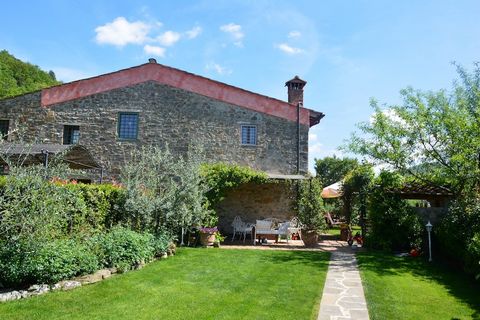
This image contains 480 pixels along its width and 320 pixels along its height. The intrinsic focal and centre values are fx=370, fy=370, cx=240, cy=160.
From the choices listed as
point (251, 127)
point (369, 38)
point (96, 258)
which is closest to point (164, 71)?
point (251, 127)

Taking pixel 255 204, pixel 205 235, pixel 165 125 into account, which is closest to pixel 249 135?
pixel 255 204

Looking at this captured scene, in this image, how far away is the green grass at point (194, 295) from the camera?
5.51m

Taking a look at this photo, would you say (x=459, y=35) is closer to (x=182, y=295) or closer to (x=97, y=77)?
(x=182, y=295)

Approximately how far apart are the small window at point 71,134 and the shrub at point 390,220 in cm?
1254

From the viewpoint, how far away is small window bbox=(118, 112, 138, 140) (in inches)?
645

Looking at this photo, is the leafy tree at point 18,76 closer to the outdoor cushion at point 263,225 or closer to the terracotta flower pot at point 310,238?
the outdoor cushion at point 263,225

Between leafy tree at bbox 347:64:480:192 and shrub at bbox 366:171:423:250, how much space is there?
77cm

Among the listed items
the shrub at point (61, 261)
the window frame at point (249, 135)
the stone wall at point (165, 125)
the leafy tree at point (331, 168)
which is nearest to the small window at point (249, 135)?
the window frame at point (249, 135)

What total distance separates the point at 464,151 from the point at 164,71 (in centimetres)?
1202

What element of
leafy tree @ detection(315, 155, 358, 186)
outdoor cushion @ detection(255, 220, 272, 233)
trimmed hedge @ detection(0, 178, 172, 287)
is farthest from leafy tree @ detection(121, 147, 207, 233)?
leafy tree @ detection(315, 155, 358, 186)

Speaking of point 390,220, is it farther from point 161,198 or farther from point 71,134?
point 71,134

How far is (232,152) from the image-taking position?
1620 centimetres

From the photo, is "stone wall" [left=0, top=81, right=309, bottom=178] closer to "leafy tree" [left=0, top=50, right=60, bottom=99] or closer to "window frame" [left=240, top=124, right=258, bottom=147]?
"window frame" [left=240, top=124, right=258, bottom=147]

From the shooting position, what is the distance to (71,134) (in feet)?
54.0
